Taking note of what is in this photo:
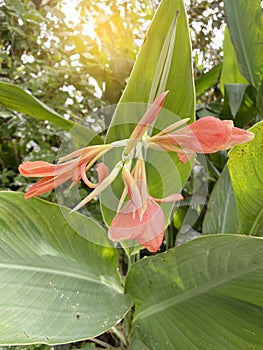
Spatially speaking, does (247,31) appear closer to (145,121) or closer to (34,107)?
(34,107)

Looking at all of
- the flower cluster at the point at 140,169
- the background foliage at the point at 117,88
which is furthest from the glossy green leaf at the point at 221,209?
the flower cluster at the point at 140,169

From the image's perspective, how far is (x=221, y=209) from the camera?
2.98 feet

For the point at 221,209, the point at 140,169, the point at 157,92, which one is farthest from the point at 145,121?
the point at 221,209

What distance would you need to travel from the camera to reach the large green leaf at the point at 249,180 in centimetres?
61

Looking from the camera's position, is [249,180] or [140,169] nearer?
[140,169]

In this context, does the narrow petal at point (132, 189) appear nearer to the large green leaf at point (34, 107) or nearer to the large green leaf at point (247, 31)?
the large green leaf at point (34, 107)

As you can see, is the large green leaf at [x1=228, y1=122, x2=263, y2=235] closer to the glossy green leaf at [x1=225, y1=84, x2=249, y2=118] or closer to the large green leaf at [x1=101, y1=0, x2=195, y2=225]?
the large green leaf at [x1=101, y1=0, x2=195, y2=225]

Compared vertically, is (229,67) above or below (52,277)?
above

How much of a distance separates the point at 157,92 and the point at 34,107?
0.97ft

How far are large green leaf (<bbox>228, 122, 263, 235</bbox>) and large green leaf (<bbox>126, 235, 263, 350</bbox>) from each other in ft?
0.51

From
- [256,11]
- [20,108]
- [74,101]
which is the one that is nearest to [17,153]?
[74,101]

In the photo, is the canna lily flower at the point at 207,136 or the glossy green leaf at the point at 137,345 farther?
the glossy green leaf at the point at 137,345

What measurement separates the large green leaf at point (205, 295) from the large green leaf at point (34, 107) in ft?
1.06

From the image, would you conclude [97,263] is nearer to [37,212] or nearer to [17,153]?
[37,212]
